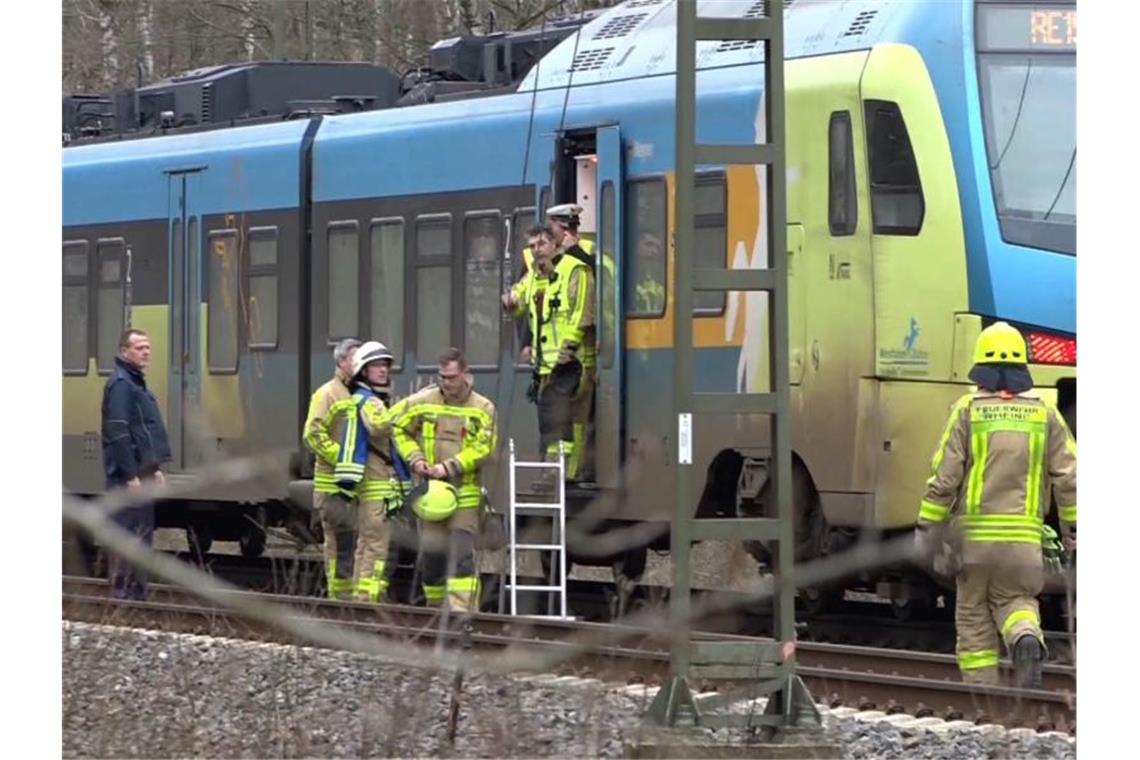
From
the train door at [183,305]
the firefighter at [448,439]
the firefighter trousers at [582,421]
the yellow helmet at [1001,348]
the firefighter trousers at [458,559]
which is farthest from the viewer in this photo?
the train door at [183,305]

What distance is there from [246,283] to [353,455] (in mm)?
3178

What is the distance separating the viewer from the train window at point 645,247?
13.1m

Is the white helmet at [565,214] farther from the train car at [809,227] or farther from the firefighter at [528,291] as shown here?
the train car at [809,227]

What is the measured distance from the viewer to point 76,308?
60.8 ft

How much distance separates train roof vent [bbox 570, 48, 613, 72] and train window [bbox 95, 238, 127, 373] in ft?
17.1

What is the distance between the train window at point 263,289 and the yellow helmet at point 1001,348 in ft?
25.8

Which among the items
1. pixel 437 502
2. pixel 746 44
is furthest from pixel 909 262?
pixel 437 502

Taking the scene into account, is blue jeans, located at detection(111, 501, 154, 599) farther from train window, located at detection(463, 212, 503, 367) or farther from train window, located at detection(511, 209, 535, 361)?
train window, located at detection(463, 212, 503, 367)

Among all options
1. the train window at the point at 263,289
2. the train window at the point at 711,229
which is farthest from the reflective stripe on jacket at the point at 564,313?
the train window at the point at 263,289

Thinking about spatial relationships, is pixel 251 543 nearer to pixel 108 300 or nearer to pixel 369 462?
pixel 108 300

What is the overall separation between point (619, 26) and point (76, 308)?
613 centimetres

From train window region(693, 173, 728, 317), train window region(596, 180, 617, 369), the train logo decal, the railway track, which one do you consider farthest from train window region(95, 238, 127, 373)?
the train logo decal

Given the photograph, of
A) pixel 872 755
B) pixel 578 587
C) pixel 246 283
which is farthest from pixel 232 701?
pixel 246 283

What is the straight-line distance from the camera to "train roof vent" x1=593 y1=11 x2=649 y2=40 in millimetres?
14117
